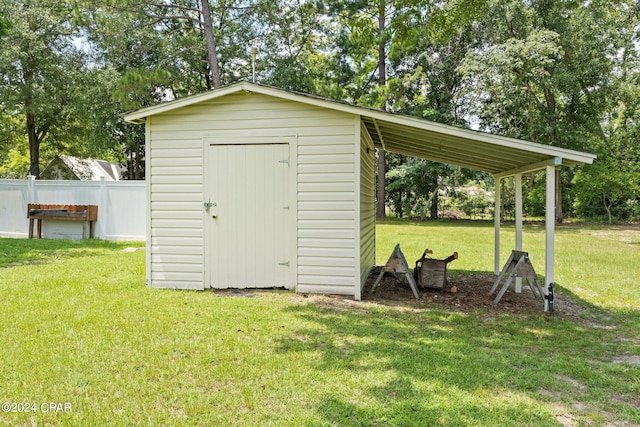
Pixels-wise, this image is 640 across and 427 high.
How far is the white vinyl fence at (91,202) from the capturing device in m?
Answer: 10.9

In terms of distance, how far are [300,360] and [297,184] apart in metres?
2.70

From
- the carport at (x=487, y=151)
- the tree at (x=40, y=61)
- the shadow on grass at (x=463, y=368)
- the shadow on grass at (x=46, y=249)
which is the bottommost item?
the shadow on grass at (x=463, y=368)

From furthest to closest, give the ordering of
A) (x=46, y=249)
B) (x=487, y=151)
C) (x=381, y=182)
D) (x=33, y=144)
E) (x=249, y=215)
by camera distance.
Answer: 1. (x=381, y=182)
2. (x=33, y=144)
3. (x=46, y=249)
4. (x=249, y=215)
5. (x=487, y=151)

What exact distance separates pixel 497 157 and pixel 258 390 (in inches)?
178

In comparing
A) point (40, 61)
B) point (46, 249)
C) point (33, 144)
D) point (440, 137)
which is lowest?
point (46, 249)

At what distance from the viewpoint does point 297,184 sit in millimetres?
5473

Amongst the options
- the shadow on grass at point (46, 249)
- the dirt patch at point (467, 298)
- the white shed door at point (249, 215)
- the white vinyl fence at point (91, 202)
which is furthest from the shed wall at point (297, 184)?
the white vinyl fence at point (91, 202)

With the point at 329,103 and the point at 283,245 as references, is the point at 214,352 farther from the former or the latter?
the point at 329,103

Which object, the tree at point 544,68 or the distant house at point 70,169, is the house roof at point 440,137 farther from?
the distant house at point 70,169

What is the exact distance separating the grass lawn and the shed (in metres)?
0.46

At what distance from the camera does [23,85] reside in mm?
16672

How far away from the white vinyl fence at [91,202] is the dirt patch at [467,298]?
7124 millimetres

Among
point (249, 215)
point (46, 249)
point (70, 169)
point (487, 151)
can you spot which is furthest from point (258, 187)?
point (70, 169)

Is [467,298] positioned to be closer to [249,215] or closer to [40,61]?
[249,215]
